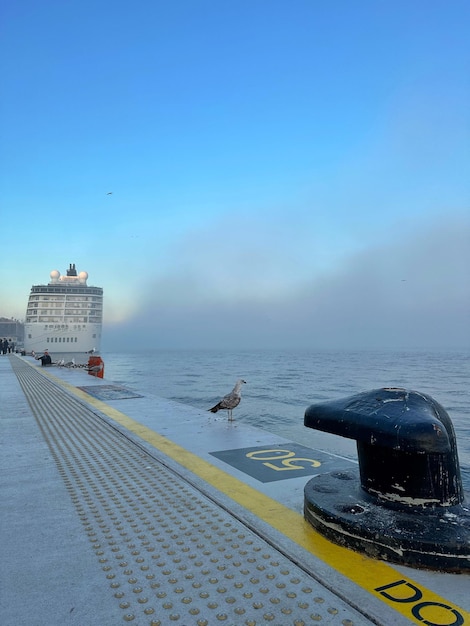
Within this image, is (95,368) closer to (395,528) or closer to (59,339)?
(395,528)

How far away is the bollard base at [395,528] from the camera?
2746 millimetres

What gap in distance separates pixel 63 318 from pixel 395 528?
84.9m

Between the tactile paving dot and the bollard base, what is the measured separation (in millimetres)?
520

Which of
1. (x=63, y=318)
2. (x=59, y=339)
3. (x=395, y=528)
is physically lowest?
(x=395, y=528)

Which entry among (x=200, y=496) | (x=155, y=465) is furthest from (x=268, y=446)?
(x=200, y=496)

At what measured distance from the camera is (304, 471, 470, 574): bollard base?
2746mm

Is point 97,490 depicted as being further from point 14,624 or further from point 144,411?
point 144,411

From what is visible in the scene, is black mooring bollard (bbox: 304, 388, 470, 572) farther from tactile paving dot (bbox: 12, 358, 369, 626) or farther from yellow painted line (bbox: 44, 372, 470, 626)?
tactile paving dot (bbox: 12, 358, 369, 626)

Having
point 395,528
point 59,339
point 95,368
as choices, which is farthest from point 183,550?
point 59,339

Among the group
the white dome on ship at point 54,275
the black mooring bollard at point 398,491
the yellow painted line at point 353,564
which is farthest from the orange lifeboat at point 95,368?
→ the white dome on ship at point 54,275

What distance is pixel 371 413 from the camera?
3371 mm

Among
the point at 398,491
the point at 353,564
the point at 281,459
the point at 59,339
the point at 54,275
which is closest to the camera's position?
the point at 353,564

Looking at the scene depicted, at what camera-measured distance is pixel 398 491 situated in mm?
3277

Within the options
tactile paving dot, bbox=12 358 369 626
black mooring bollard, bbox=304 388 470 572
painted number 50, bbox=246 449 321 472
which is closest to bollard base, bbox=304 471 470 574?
black mooring bollard, bbox=304 388 470 572
